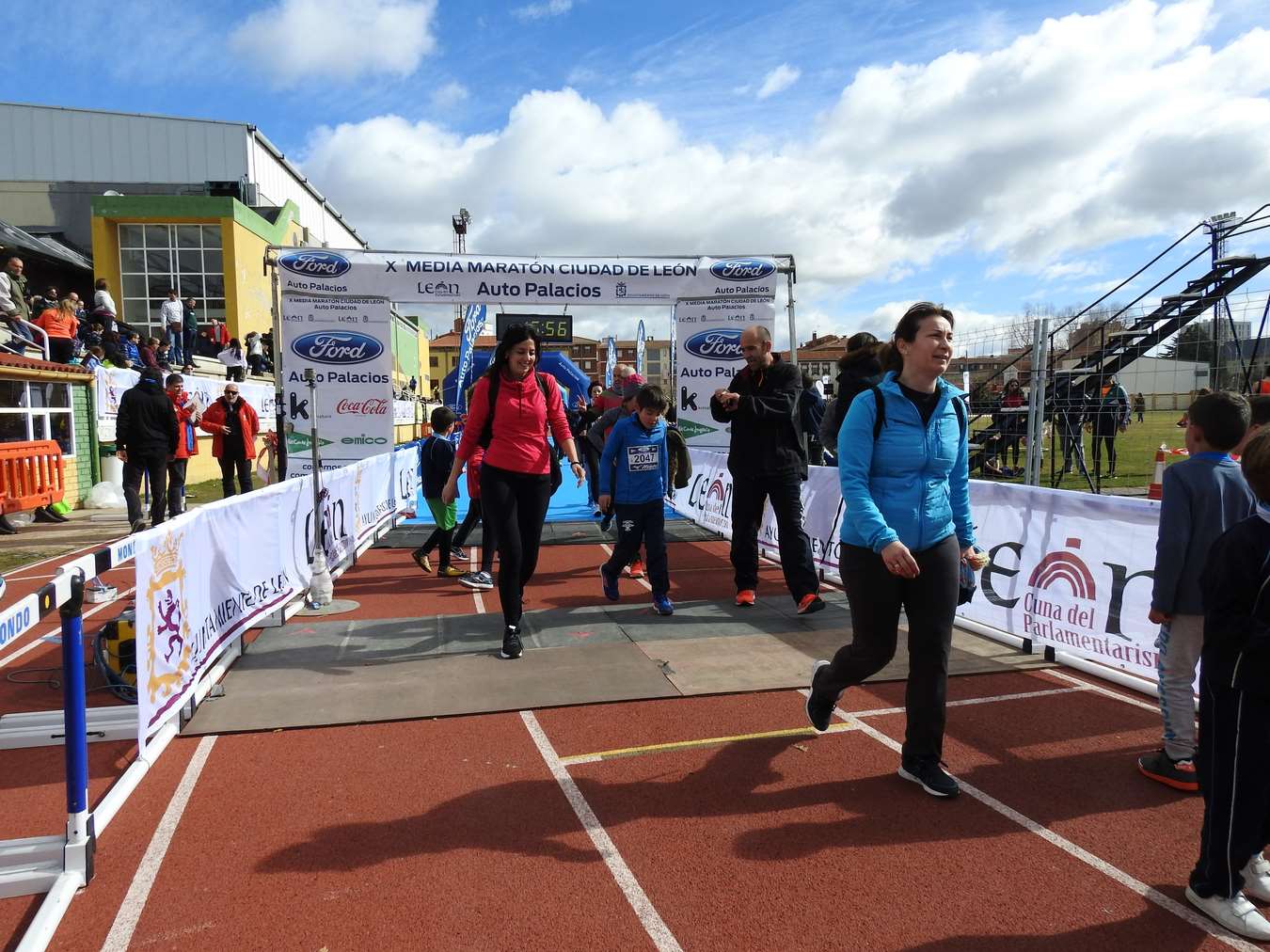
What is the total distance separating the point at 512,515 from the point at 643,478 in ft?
4.85

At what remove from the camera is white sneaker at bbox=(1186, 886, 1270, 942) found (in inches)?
94.9

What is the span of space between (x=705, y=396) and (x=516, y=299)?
296cm

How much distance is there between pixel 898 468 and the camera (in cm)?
321

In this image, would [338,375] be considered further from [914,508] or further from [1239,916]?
[1239,916]

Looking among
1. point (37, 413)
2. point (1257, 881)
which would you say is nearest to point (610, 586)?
point (1257, 881)

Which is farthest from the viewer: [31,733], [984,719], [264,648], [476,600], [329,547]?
[329,547]

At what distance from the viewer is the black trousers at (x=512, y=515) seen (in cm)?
514

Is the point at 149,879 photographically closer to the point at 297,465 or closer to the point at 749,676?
the point at 749,676

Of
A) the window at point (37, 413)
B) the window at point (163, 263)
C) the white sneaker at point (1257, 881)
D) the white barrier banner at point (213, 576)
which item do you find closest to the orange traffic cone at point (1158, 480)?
the white sneaker at point (1257, 881)

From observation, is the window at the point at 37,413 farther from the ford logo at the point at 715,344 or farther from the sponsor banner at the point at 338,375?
the ford logo at the point at 715,344

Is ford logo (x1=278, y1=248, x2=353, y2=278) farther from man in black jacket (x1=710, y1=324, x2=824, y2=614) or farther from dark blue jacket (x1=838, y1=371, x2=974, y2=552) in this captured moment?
dark blue jacket (x1=838, y1=371, x2=974, y2=552)

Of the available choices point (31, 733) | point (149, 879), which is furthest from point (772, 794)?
point (31, 733)

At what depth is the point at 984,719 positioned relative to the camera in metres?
4.18

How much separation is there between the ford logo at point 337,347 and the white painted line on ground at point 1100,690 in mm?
8757
